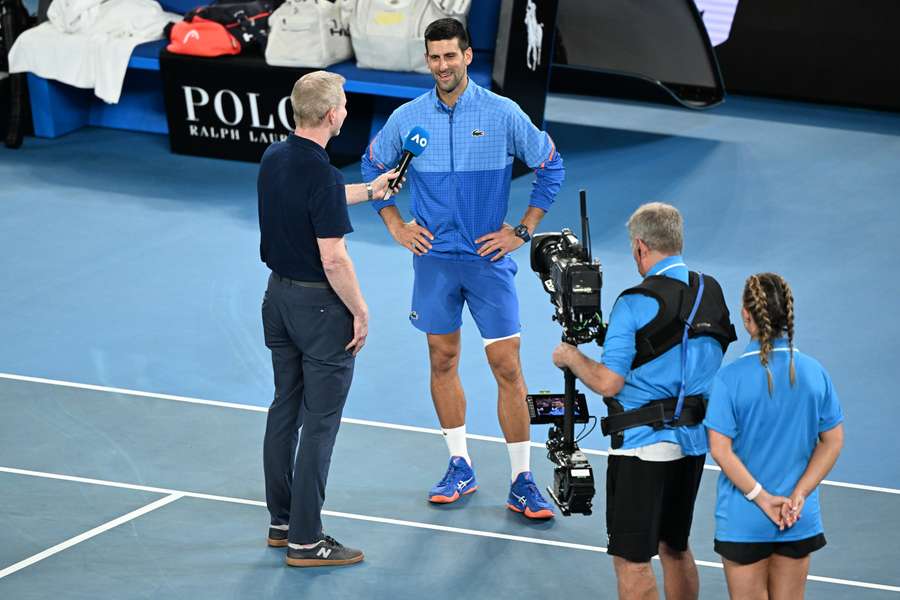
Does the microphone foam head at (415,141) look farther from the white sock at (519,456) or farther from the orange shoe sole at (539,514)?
the orange shoe sole at (539,514)

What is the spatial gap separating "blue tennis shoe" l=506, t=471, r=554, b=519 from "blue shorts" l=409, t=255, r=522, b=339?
28.4 inches

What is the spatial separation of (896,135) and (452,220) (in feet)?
28.8

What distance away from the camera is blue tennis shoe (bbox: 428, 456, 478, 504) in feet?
22.2

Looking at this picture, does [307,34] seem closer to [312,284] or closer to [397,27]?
[397,27]

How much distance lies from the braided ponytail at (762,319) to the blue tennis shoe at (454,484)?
254 centimetres

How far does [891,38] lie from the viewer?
49.4 feet

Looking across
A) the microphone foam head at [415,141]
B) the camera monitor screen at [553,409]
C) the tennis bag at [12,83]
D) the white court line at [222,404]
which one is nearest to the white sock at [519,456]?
the white court line at [222,404]

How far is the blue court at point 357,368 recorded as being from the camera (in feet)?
20.2

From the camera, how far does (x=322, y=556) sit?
6098 mm

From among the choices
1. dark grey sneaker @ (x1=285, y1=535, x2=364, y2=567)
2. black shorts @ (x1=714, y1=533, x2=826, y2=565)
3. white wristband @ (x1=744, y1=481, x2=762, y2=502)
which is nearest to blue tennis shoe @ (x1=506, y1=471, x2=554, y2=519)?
dark grey sneaker @ (x1=285, y1=535, x2=364, y2=567)

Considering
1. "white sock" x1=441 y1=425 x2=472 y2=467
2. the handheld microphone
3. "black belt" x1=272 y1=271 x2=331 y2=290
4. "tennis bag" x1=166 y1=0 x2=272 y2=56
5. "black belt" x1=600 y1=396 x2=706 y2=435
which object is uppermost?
the handheld microphone

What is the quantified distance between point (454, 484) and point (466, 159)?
5.34ft

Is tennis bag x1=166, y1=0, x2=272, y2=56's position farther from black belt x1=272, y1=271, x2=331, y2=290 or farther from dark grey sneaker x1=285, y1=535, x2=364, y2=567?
dark grey sneaker x1=285, y1=535, x2=364, y2=567

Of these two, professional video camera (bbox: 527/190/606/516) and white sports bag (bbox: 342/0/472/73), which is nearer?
professional video camera (bbox: 527/190/606/516)
